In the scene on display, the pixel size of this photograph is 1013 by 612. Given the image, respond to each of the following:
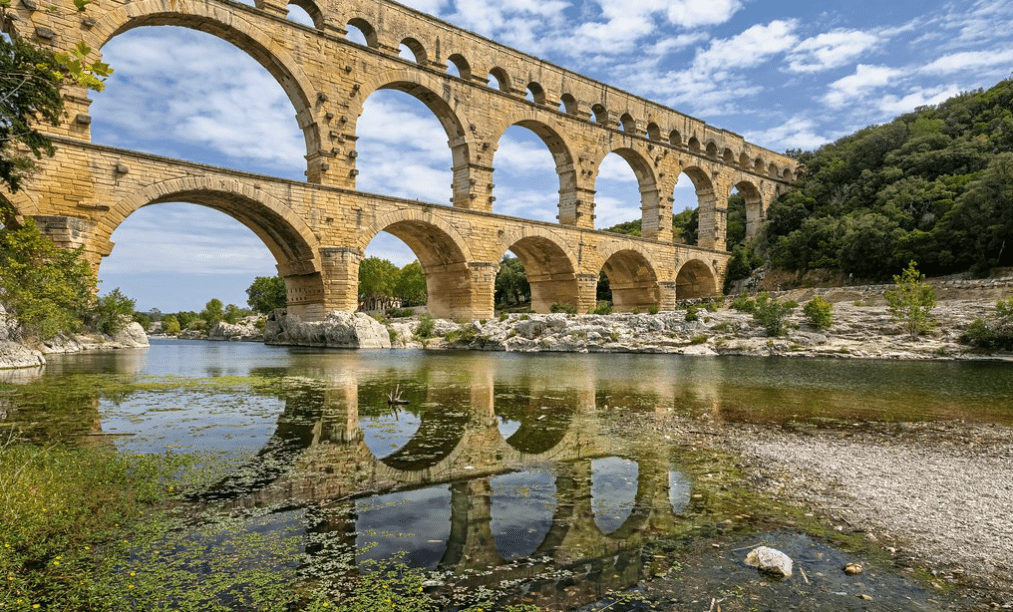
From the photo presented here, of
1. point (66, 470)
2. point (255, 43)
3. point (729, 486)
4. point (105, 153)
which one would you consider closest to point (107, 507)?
point (66, 470)

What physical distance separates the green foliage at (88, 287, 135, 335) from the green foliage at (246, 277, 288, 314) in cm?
1642

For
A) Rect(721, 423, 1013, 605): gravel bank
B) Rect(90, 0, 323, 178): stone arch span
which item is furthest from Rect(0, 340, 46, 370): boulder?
Rect(721, 423, 1013, 605): gravel bank

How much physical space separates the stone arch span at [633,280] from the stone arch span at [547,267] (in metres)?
4.25

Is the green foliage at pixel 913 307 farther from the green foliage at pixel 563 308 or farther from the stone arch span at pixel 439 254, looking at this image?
the stone arch span at pixel 439 254

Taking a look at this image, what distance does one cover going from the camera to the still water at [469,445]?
10.3 feet

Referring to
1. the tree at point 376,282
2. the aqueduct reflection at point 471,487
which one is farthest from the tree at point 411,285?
the aqueduct reflection at point 471,487

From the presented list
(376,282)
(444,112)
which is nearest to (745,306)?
(444,112)

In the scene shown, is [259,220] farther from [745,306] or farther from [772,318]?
[745,306]

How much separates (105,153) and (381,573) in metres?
18.4

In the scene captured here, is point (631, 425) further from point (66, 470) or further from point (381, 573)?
point (66, 470)

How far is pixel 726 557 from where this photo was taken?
309 cm

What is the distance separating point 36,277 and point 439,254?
45.9 ft

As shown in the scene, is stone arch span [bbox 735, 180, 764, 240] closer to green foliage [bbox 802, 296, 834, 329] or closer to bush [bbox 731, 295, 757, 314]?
bush [bbox 731, 295, 757, 314]

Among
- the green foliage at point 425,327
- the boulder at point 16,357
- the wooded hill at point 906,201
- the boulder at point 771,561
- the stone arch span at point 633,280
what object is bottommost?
the boulder at point 771,561
